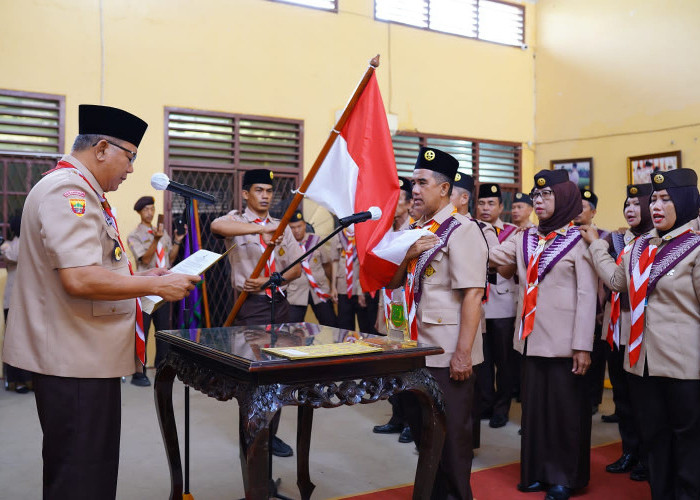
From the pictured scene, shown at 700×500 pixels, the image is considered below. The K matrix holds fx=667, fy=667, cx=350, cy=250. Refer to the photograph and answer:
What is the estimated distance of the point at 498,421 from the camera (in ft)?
15.3

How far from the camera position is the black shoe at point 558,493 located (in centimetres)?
317

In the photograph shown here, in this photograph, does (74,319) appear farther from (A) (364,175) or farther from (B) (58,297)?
(A) (364,175)

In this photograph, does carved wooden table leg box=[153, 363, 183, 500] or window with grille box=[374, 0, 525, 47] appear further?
window with grille box=[374, 0, 525, 47]

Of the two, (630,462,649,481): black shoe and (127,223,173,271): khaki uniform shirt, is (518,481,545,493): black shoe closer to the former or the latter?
(630,462,649,481): black shoe

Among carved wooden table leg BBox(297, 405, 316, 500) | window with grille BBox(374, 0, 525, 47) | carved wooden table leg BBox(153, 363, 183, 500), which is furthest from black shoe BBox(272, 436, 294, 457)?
window with grille BBox(374, 0, 525, 47)

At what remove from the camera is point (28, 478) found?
11.1 ft

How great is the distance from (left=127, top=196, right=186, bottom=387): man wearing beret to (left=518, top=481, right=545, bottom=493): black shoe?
11.4 ft

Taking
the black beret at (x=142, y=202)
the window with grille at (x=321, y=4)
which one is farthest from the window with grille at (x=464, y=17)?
the black beret at (x=142, y=202)

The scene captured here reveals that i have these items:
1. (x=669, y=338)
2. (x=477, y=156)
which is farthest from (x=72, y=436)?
(x=477, y=156)

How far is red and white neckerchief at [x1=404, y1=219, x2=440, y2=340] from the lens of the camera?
2.87m

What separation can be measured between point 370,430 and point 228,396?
2482 millimetres

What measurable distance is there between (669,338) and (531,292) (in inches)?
26.5

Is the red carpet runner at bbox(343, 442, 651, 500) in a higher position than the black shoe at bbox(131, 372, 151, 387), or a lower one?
lower

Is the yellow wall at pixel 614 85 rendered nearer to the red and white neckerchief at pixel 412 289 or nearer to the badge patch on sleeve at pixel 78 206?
the red and white neckerchief at pixel 412 289
